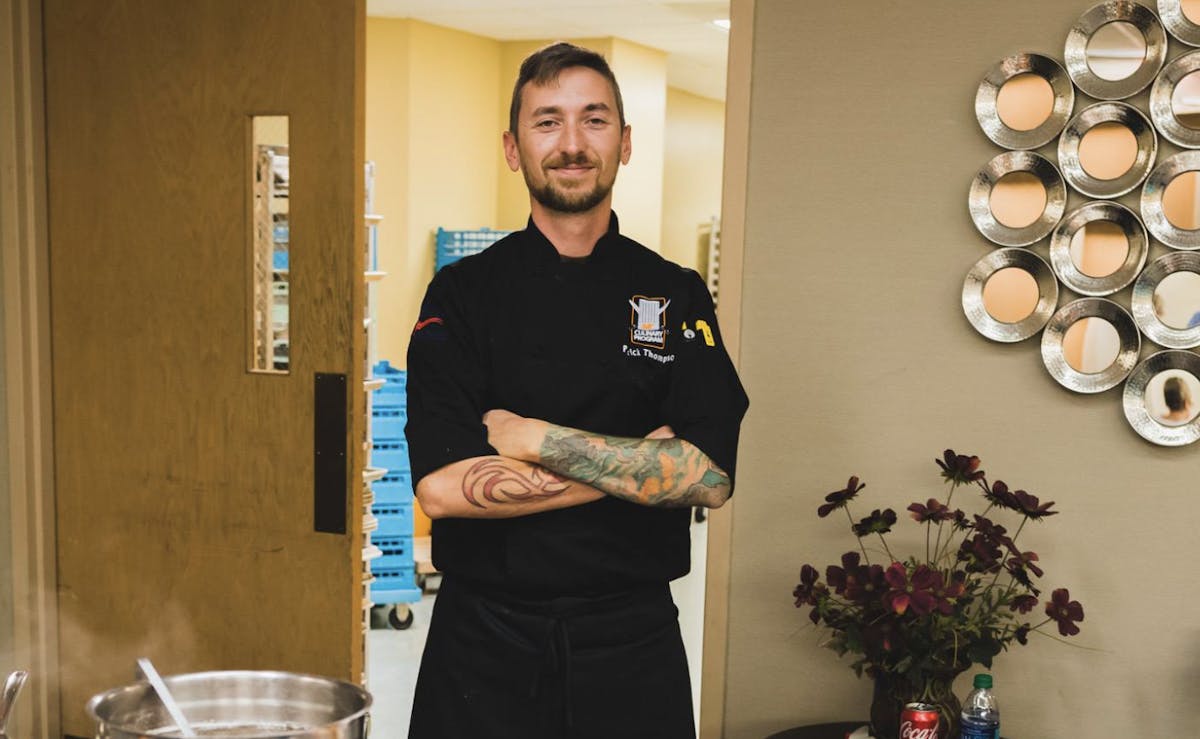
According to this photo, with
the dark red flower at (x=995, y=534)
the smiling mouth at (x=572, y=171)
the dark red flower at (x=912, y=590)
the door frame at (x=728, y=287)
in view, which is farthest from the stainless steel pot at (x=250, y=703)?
the door frame at (x=728, y=287)

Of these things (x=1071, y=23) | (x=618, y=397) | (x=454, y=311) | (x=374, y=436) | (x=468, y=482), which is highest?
(x=1071, y=23)

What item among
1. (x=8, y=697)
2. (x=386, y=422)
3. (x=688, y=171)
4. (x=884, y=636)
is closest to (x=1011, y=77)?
(x=884, y=636)

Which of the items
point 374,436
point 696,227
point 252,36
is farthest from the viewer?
point 696,227

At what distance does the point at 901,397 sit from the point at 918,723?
0.73 meters

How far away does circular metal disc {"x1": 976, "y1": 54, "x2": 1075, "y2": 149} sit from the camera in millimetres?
2375

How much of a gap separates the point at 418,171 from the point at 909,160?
15.2ft

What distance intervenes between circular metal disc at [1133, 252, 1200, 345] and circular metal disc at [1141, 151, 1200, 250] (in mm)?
27

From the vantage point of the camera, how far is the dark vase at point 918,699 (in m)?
2.17

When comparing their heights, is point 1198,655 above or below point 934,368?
below

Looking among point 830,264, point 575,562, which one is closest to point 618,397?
point 575,562

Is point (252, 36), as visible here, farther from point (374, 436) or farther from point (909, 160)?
point (374, 436)

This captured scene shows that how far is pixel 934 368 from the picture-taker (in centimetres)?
252

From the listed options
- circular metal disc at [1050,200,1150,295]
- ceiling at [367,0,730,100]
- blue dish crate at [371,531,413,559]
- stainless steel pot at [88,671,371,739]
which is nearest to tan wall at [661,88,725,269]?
ceiling at [367,0,730,100]

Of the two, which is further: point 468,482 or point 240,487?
point 240,487
